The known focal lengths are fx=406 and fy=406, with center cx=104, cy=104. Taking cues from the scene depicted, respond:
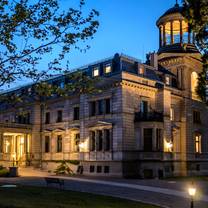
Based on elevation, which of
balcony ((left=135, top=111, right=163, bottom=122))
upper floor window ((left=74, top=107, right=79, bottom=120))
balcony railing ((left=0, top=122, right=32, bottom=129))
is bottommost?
balcony railing ((left=0, top=122, right=32, bottom=129))

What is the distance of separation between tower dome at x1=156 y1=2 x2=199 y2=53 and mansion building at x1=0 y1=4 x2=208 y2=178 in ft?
0.49

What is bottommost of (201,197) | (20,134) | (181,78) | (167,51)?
(201,197)

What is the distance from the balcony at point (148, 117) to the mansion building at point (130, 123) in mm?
118

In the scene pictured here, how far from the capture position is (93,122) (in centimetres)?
5012

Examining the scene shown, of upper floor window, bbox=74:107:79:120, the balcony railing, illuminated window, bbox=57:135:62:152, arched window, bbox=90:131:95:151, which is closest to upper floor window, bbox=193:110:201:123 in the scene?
arched window, bbox=90:131:95:151

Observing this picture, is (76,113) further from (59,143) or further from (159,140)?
(159,140)

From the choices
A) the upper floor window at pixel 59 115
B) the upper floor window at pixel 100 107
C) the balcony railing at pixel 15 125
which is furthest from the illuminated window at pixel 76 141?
the balcony railing at pixel 15 125

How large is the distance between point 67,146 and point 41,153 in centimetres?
635

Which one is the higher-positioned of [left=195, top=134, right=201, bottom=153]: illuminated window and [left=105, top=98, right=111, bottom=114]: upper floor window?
[left=105, top=98, right=111, bottom=114]: upper floor window

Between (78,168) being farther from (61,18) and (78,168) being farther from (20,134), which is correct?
(61,18)

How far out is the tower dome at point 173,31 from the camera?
198 feet

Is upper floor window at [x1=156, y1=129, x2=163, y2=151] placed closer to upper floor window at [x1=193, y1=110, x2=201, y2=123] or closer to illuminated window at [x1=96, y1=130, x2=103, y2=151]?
Result: illuminated window at [x1=96, y1=130, x2=103, y2=151]

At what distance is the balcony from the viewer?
47844 millimetres

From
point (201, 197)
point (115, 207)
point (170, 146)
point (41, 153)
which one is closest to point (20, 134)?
point (41, 153)
